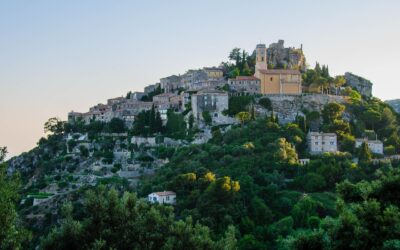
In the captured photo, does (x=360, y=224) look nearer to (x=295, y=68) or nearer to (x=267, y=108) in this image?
(x=267, y=108)

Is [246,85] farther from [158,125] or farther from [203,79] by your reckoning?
[158,125]

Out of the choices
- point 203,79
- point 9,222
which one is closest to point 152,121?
point 203,79

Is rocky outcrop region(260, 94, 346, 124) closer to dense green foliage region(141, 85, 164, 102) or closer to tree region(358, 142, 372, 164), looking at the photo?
tree region(358, 142, 372, 164)

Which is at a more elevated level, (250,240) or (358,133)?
(358,133)

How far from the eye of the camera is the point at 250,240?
42.1m

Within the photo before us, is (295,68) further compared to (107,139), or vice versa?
(295,68)

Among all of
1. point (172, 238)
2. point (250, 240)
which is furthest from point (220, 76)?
point (172, 238)

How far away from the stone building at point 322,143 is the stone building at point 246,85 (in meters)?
12.2

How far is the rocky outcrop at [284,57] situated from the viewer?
81.9m

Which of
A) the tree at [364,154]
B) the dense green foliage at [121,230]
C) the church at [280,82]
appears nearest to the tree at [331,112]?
the church at [280,82]

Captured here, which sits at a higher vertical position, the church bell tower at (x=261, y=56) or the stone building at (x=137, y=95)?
the church bell tower at (x=261, y=56)

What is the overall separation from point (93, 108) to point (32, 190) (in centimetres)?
2314

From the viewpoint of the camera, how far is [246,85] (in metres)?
73.9

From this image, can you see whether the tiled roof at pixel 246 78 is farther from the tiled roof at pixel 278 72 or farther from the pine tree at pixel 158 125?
the pine tree at pixel 158 125
